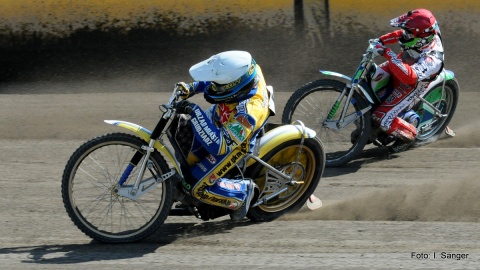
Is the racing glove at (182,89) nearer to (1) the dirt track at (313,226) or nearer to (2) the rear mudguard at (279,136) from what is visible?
(2) the rear mudguard at (279,136)

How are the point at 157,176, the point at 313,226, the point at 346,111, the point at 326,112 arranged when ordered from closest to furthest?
1. the point at 157,176
2. the point at 313,226
3. the point at 346,111
4. the point at 326,112

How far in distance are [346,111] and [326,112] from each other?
0.25 m

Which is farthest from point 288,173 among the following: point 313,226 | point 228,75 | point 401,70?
point 401,70

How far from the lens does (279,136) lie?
7.91 meters

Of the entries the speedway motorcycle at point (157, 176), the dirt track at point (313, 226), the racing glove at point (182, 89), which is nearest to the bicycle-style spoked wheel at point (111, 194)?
the speedway motorcycle at point (157, 176)

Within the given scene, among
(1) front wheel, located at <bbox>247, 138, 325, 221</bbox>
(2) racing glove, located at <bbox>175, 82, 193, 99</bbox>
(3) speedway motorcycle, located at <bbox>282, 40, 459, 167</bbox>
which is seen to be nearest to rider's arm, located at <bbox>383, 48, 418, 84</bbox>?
(3) speedway motorcycle, located at <bbox>282, 40, 459, 167</bbox>

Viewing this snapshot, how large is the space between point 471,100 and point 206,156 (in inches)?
245

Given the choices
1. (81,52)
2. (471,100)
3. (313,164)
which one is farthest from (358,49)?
(313,164)

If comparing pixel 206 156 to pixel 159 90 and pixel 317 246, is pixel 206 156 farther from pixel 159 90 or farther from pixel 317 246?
pixel 159 90

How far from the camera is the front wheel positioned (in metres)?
7.98

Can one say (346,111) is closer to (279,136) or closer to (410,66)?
(410,66)

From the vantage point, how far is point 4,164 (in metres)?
9.90

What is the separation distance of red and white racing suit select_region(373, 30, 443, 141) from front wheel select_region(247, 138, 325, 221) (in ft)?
7.30

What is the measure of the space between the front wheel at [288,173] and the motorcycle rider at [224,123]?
27cm
